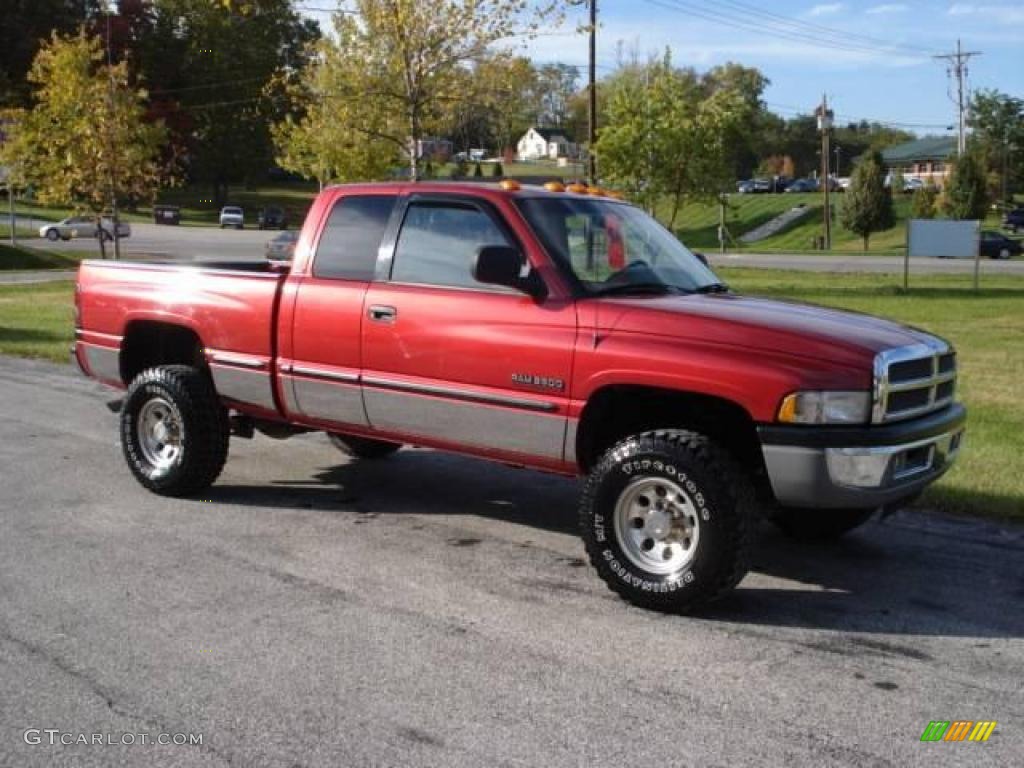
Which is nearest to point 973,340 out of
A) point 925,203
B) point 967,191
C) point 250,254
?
point 250,254

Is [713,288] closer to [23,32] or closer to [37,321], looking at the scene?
[37,321]

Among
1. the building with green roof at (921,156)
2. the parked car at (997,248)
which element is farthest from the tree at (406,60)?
the building with green roof at (921,156)

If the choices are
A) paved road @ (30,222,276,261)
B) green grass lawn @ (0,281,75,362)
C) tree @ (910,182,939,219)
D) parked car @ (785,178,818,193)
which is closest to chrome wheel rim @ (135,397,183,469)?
green grass lawn @ (0,281,75,362)

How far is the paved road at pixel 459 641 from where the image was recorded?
12.3 feet

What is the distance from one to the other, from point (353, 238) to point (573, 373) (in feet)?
5.90

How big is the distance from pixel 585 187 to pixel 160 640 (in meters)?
3.54

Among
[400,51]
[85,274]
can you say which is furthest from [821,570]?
[400,51]

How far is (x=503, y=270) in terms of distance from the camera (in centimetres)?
545

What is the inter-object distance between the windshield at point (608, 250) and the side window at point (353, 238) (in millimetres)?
942

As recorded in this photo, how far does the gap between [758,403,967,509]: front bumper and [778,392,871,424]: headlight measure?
0.04 meters

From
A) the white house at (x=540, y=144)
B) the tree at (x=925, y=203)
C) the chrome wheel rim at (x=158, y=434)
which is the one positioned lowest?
the chrome wheel rim at (x=158, y=434)

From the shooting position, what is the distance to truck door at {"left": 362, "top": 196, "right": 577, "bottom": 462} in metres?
5.50

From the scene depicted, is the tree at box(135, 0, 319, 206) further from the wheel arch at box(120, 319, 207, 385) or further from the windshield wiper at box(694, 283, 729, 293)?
the windshield wiper at box(694, 283, 729, 293)

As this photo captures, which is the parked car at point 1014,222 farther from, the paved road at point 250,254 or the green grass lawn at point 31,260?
the green grass lawn at point 31,260
